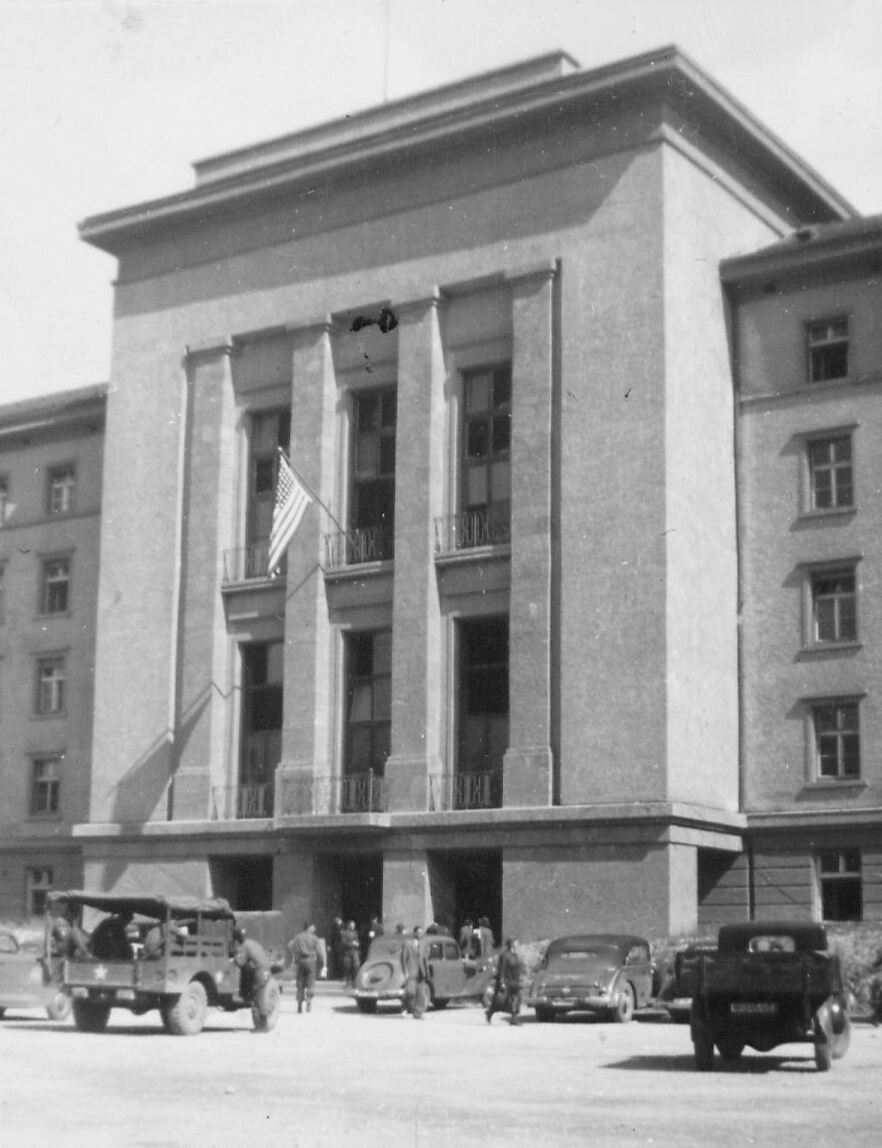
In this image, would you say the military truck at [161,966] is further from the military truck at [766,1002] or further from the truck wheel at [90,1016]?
the military truck at [766,1002]

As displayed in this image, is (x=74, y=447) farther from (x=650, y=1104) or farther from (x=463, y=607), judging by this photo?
(x=650, y=1104)

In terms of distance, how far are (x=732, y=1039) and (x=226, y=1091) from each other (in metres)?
6.10

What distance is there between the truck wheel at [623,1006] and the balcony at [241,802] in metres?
14.7

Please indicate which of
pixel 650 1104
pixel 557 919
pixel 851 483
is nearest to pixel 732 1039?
pixel 650 1104

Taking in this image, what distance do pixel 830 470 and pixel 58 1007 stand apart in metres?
20.5

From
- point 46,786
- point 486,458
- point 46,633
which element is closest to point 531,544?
point 486,458

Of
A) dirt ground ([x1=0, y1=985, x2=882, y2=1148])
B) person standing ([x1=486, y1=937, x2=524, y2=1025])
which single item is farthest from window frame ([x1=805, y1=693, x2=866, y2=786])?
dirt ground ([x1=0, y1=985, x2=882, y2=1148])

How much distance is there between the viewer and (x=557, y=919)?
1444 inches

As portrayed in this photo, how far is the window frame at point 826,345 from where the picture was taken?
128 ft

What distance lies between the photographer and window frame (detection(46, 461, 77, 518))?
51969 millimetres

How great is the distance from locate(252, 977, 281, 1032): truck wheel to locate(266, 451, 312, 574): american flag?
14.9m

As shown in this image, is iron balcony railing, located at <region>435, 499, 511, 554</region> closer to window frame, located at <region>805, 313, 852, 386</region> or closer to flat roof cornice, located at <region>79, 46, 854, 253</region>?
window frame, located at <region>805, 313, 852, 386</region>

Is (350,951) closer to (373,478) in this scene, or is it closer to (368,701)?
(368,701)

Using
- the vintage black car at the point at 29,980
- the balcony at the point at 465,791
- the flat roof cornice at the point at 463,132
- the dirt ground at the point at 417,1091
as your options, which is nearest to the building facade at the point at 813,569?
the flat roof cornice at the point at 463,132
